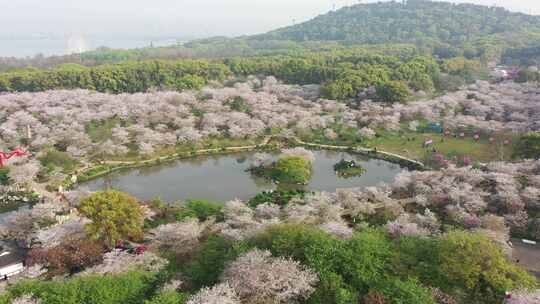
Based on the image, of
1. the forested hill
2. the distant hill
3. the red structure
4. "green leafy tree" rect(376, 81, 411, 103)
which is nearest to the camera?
the red structure

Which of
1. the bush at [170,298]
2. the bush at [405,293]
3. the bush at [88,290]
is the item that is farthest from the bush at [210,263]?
the bush at [405,293]

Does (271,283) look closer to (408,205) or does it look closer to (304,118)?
(408,205)

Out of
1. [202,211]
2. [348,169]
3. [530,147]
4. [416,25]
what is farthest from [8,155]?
[416,25]

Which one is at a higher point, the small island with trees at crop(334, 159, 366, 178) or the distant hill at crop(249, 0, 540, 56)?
the distant hill at crop(249, 0, 540, 56)

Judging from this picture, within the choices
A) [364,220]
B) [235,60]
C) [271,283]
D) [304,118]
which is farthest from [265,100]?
[271,283]

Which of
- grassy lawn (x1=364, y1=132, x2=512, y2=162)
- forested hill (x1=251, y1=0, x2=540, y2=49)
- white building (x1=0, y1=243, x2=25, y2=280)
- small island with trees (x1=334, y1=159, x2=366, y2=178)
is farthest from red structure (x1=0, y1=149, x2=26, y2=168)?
forested hill (x1=251, y1=0, x2=540, y2=49)

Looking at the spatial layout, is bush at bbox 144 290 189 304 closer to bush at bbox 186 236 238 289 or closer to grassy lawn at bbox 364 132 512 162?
bush at bbox 186 236 238 289

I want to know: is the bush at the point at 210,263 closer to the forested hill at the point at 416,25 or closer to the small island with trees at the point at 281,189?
the small island with trees at the point at 281,189
